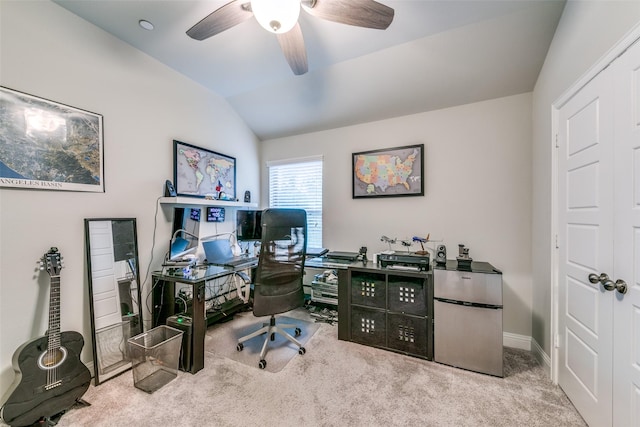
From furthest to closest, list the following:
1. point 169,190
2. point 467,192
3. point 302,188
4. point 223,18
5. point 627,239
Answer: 1. point 302,188
2. point 467,192
3. point 169,190
4. point 223,18
5. point 627,239

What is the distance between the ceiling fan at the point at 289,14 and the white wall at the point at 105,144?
1.08 metres

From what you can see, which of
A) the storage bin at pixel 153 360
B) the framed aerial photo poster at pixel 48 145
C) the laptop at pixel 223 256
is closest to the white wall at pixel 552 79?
the laptop at pixel 223 256

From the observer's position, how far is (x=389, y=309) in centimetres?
229

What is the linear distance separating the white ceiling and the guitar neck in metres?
2.03

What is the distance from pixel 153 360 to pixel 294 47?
2567mm

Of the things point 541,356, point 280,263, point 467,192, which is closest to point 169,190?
point 280,263

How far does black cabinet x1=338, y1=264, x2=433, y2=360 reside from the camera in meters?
2.15

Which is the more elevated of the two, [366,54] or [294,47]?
[366,54]

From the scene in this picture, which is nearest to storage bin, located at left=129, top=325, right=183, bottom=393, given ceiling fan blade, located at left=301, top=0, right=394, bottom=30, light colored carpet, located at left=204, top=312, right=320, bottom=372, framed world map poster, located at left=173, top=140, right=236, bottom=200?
light colored carpet, located at left=204, top=312, right=320, bottom=372

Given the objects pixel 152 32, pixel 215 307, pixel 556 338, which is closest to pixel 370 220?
pixel 556 338

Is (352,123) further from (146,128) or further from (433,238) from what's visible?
(146,128)

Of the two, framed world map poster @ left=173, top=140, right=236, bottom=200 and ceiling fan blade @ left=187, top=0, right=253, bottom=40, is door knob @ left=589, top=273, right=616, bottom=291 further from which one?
framed world map poster @ left=173, top=140, right=236, bottom=200

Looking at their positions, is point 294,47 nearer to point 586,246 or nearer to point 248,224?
point 248,224

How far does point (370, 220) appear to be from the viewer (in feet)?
10.0
